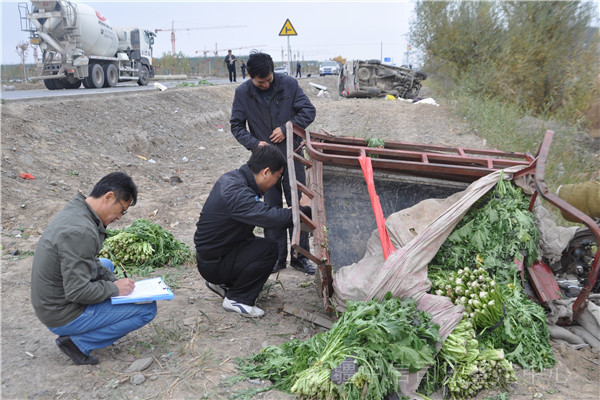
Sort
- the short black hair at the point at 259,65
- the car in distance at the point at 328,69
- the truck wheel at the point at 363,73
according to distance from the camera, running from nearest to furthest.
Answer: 1. the short black hair at the point at 259,65
2. the truck wheel at the point at 363,73
3. the car in distance at the point at 328,69

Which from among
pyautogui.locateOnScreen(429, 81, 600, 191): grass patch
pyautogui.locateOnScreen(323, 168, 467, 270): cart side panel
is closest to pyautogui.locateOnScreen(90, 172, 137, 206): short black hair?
pyautogui.locateOnScreen(323, 168, 467, 270): cart side panel

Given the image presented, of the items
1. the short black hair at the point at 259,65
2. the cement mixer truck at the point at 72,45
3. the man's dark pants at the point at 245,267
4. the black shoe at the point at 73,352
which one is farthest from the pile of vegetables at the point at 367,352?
the cement mixer truck at the point at 72,45

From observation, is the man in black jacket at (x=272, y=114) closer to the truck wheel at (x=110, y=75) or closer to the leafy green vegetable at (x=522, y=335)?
the leafy green vegetable at (x=522, y=335)

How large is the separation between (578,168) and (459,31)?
30.8 feet

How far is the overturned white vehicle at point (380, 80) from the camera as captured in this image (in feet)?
61.0

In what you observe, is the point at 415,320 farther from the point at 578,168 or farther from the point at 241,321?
the point at 578,168

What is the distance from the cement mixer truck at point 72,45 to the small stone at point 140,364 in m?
15.9

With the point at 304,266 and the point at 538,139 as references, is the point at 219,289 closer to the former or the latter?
the point at 304,266

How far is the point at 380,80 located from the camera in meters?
18.9

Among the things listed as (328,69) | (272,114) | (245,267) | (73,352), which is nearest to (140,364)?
(73,352)

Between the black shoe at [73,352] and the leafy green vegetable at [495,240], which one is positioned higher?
the leafy green vegetable at [495,240]

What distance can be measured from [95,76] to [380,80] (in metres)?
10.7

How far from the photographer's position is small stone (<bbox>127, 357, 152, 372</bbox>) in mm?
2998

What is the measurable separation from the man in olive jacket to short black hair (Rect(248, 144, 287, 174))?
0.91m
